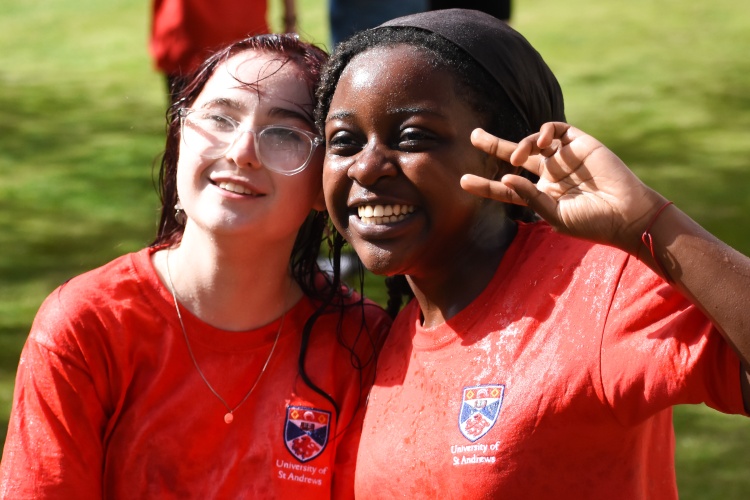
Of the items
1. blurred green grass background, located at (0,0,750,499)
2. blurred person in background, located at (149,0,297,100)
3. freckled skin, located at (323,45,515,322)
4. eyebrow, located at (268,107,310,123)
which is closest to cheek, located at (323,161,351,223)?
freckled skin, located at (323,45,515,322)

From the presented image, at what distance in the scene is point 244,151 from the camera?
290 cm

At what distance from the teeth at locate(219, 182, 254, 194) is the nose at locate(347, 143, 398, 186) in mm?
461

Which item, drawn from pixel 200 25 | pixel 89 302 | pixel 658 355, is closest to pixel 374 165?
pixel 658 355

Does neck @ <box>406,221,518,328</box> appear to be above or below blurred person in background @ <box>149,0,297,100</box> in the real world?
below

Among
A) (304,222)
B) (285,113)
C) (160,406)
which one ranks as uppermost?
(285,113)

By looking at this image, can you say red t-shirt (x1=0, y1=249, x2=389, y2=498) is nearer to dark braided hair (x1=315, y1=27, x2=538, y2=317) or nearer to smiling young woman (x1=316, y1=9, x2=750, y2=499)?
smiling young woman (x1=316, y1=9, x2=750, y2=499)

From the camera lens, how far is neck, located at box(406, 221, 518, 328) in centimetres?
266

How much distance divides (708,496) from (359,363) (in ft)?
5.77

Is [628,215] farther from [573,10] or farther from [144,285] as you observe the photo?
[573,10]

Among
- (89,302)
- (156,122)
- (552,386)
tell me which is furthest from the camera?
(156,122)

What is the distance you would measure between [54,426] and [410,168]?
3.56ft

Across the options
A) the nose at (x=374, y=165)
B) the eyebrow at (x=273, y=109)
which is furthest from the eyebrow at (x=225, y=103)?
the nose at (x=374, y=165)

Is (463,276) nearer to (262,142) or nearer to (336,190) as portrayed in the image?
(336,190)

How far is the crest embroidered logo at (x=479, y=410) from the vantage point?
2.41 metres
